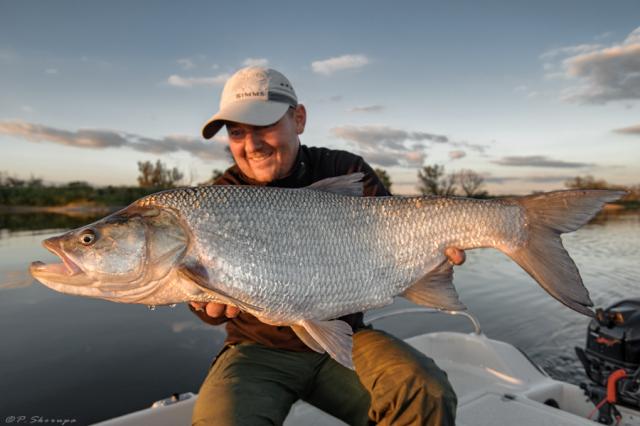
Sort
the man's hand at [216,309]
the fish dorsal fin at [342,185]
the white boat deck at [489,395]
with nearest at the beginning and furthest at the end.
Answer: the man's hand at [216,309]
the fish dorsal fin at [342,185]
the white boat deck at [489,395]

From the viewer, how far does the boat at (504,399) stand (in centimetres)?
362

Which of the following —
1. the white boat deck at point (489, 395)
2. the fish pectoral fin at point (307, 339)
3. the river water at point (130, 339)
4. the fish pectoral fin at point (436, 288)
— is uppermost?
the fish pectoral fin at point (436, 288)

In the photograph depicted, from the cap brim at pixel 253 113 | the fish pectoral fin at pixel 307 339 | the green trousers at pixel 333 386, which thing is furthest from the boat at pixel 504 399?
the cap brim at pixel 253 113

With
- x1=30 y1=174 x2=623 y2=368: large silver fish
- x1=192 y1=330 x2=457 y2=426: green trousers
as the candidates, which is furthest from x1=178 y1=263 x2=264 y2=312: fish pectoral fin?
x1=192 y1=330 x2=457 y2=426: green trousers

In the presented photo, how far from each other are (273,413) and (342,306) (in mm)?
739

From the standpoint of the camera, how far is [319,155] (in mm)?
3580

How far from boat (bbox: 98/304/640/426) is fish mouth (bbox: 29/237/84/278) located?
1.65 meters

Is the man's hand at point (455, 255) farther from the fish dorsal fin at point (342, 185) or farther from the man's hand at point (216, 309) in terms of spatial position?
the man's hand at point (216, 309)

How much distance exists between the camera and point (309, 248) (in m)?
2.51

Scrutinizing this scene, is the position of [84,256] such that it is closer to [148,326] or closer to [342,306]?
[342,306]

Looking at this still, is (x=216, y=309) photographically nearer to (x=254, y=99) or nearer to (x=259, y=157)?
(x=259, y=157)

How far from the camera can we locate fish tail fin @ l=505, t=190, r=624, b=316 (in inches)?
93.7

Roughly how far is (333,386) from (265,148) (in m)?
1.65

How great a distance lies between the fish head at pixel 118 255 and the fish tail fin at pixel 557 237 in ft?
6.17
